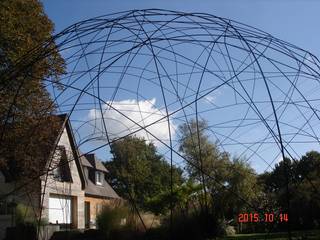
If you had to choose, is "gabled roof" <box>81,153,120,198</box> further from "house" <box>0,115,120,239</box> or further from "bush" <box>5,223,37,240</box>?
"bush" <box>5,223,37,240</box>

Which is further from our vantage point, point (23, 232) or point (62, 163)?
point (23, 232)

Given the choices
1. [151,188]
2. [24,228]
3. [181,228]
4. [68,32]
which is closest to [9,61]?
[24,228]

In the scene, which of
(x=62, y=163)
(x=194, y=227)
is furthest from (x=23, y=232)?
(x=194, y=227)

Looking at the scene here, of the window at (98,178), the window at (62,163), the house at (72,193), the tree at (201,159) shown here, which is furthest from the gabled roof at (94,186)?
the window at (62,163)

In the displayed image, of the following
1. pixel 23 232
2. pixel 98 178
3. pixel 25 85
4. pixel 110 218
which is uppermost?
pixel 25 85

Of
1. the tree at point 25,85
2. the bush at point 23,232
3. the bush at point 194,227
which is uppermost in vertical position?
the tree at point 25,85

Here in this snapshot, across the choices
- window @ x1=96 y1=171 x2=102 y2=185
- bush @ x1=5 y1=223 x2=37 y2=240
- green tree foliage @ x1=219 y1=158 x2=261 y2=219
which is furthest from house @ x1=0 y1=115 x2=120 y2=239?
green tree foliage @ x1=219 y1=158 x2=261 y2=219

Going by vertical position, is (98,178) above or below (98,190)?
above

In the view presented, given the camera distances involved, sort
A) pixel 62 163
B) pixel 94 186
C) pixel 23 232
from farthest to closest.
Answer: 1. pixel 94 186
2. pixel 23 232
3. pixel 62 163

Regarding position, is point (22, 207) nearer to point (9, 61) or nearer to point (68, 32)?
point (9, 61)

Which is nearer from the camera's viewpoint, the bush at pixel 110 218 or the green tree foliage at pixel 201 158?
the green tree foliage at pixel 201 158

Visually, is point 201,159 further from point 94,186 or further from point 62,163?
point 94,186

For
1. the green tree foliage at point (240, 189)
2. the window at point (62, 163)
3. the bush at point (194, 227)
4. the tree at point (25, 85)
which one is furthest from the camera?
the green tree foliage at point (240, 189)

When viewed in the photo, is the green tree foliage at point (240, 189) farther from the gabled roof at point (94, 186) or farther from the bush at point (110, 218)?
the gabled roof at point (94, 186)
